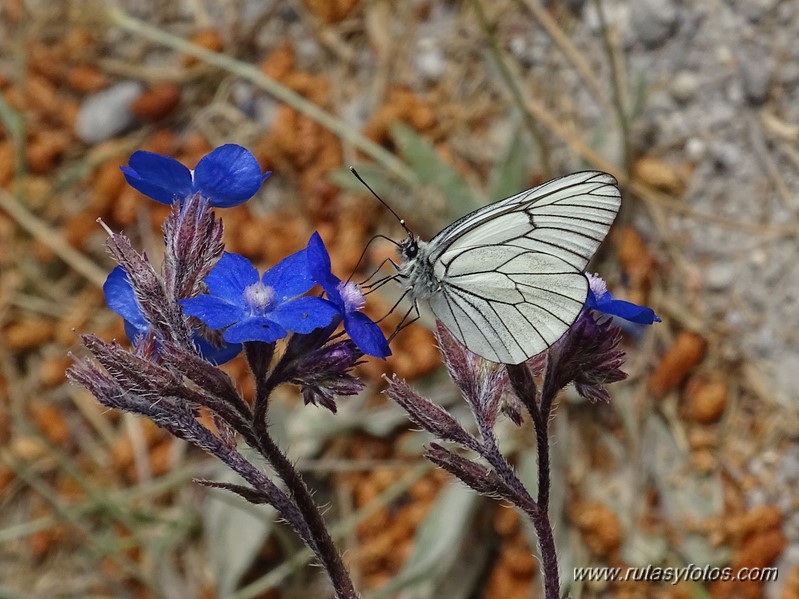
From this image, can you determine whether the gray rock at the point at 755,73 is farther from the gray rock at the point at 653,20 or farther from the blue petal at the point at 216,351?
the blue petal at the point at 216,351

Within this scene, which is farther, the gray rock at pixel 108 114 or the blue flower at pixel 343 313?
the gray rock at pixel 108 114

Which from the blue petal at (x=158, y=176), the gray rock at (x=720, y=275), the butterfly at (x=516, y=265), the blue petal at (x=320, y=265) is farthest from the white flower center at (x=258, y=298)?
the gray rock at (x=720, y=275)

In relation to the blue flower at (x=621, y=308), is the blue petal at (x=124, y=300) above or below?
above

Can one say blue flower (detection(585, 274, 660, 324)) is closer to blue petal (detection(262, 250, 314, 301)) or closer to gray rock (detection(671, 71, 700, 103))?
blue petal (detection(262, 250, 314, 301))

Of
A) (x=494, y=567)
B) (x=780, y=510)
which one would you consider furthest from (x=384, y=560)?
(x=780, y=510)

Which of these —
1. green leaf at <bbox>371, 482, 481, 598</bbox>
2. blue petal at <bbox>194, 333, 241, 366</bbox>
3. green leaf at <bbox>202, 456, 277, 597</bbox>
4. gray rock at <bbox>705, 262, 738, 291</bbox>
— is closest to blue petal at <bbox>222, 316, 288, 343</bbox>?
blue petal at <bbox>194, 333, 241, 366</bbox>

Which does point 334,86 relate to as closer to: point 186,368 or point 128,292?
point 128,292
